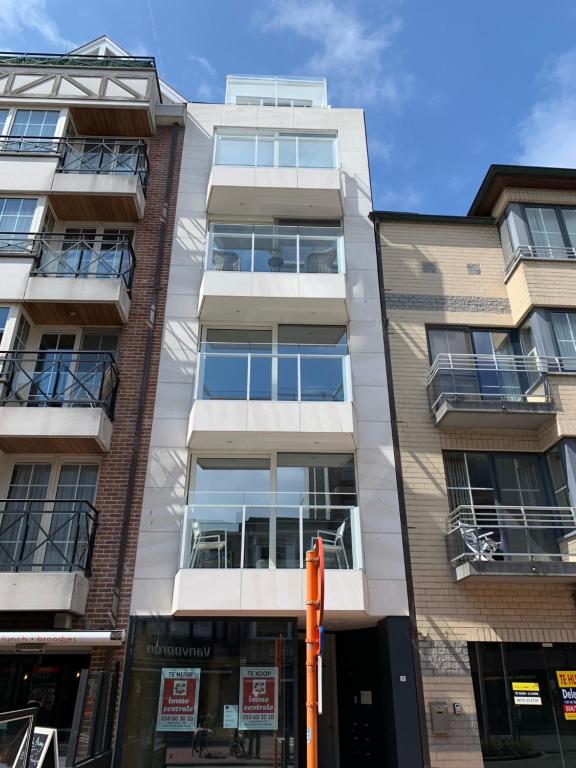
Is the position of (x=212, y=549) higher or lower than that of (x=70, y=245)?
lower

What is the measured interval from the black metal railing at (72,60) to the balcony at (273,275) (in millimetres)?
5668

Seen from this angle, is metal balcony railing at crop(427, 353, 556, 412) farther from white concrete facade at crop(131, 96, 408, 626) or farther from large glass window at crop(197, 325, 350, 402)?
large glass window at crop(197, 325, 350, 402)

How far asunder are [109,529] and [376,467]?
506 centimetres

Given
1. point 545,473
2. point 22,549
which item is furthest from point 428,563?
point 22,549

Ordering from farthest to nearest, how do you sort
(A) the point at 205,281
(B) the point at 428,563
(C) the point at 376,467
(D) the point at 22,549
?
(A) the point at 205,281
(C) the point at 376,467
(B) the point at 428,563
(D) the point at 22,549

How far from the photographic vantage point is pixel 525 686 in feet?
30.9

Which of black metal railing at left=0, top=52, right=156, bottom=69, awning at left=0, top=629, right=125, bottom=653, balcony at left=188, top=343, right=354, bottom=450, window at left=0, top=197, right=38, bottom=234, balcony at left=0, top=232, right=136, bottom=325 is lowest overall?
awning at left=0, top=629, right=125, bottom=653

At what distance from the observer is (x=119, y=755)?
8.60 metres

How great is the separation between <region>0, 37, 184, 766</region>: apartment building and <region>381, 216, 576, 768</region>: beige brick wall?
5115 millimetres

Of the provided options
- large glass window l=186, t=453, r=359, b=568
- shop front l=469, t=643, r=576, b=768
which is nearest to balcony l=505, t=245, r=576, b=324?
large glass window l=186, t=453, r=359, b=568

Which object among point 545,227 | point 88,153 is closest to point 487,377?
point 545,227

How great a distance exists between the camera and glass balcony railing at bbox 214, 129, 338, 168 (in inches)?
553

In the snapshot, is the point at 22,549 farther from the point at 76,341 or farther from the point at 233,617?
the point at 76,341

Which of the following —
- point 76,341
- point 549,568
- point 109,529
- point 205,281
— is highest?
point 205,281
